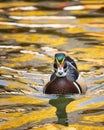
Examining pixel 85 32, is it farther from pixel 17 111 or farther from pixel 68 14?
pixel 17 111

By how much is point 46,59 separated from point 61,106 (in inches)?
154

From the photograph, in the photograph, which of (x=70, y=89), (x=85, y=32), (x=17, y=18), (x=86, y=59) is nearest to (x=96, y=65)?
(x=86, y=59)

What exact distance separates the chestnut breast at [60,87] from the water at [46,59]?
10 cm

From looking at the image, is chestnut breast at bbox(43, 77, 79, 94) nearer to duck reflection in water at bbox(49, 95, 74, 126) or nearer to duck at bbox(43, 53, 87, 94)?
duck at bbox(43, 53, 87, 94)

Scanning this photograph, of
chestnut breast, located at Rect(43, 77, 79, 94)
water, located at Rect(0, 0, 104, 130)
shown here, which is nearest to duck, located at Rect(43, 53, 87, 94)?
chestnut breast, located at Rect(43, 77, 79, 94)

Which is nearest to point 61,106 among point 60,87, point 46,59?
point 60,87

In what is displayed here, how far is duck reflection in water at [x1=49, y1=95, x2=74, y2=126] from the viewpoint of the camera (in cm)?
1084

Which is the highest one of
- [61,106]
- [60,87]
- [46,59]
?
[46,59]

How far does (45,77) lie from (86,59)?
6.02ft

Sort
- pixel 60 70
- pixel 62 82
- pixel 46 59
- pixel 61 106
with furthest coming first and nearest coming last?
1. pixel 46 59
2. pixel 62 82
3. pixel 60 70
4. pixel 61 106

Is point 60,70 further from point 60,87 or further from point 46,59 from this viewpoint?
point 46,59

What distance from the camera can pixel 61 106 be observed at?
38.9ft

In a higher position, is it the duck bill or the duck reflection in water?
the duck bill

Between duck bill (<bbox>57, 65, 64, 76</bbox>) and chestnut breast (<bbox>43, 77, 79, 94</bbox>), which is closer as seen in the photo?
duck bill (<bbox>57, 65, 64, 76</bbox>)
